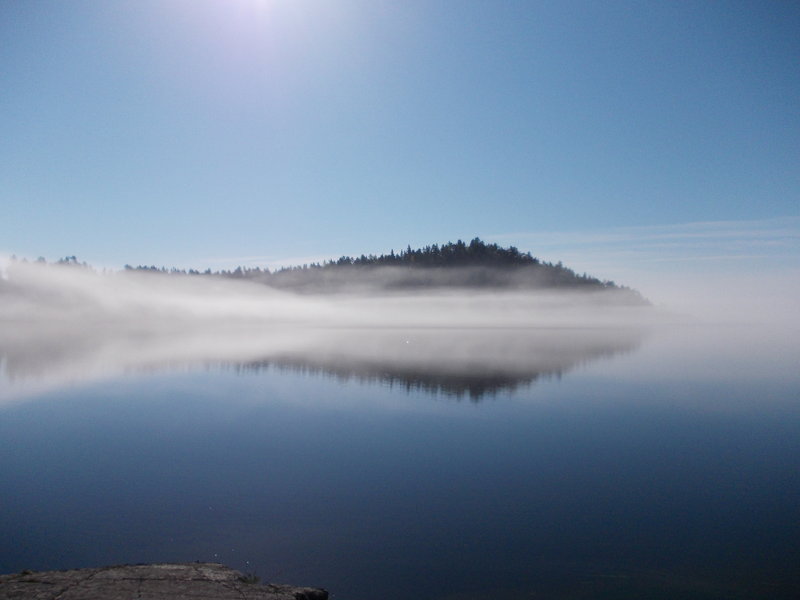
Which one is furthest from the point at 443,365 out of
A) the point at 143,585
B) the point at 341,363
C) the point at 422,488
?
the point at 143,585

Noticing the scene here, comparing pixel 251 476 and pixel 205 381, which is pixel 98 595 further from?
pixel 205 381

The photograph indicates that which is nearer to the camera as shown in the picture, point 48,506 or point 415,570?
point 415,570

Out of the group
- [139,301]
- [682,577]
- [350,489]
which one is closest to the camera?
[682,577]

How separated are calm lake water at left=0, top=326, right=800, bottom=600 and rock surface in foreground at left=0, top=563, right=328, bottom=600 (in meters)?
0.77

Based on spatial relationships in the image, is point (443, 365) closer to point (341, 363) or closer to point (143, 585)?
point (341, 363)

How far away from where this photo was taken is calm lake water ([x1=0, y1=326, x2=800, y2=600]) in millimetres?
4527

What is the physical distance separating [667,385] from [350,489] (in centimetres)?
1135

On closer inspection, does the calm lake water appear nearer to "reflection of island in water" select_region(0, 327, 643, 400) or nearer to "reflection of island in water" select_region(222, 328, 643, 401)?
"reflection of island in water" select_region(222, 328, 643, 401)

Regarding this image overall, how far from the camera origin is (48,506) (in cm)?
575

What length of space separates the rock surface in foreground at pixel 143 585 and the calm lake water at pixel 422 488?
77 cm

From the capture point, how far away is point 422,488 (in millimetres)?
6348

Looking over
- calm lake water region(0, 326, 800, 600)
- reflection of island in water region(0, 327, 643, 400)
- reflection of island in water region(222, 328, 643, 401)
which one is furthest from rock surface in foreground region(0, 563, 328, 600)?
reflection of island in water region(0, 327, 643, 400)

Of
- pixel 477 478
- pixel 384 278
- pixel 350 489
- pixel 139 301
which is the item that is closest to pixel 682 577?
pixel 477 478

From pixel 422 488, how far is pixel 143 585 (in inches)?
140
